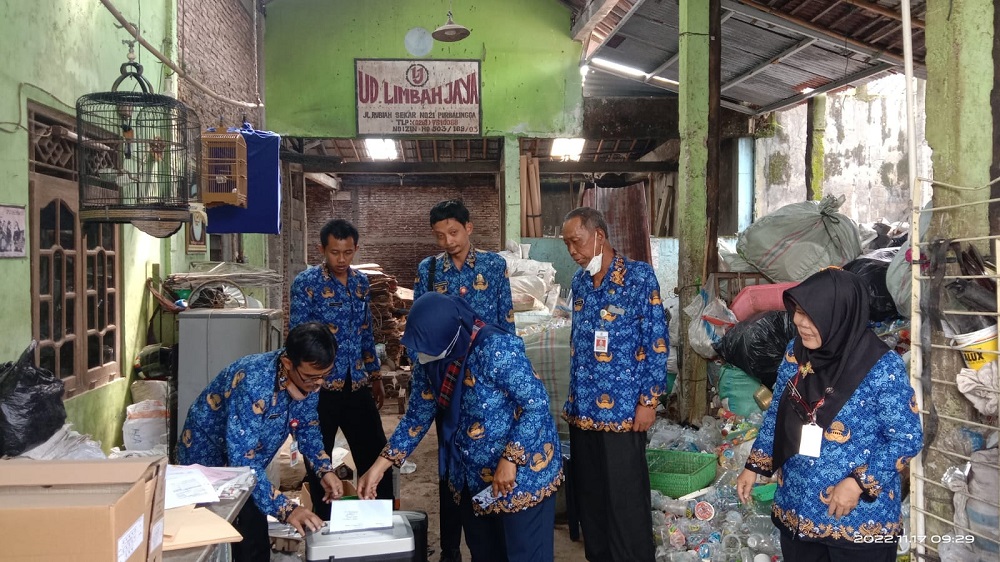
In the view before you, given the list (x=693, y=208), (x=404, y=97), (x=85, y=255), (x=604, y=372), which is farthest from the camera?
Result: (x=404, y=97)

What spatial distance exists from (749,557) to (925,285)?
1.54 metres

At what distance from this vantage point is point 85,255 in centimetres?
491

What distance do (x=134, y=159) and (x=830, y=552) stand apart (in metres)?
4.44

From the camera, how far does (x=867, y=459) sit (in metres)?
2.29

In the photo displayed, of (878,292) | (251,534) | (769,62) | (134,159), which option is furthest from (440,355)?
(769,62)

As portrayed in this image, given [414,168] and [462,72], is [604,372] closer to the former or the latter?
[462,72]

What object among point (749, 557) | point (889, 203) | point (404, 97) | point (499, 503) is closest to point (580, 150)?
point (404, 97)

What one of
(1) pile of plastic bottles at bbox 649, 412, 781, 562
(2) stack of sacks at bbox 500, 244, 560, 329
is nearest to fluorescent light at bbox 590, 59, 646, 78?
(2) stack of sacks at bbox 500, 244, 560, 329

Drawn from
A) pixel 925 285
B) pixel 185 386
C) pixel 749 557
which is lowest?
pixel 749 557

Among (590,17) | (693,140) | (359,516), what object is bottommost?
(359,516)

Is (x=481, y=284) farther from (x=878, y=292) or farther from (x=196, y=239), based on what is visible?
(x=196, y=239)

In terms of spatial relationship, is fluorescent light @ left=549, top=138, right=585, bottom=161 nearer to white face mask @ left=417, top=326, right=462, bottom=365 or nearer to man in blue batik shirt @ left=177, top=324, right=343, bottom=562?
man in blue batik shirt @ left=177, top=324, right=343, bottom=562

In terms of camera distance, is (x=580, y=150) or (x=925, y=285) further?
(x=580, y=150)

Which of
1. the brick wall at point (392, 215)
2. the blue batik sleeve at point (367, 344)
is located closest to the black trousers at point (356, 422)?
the blue batik sleeve at point (367, 344)
